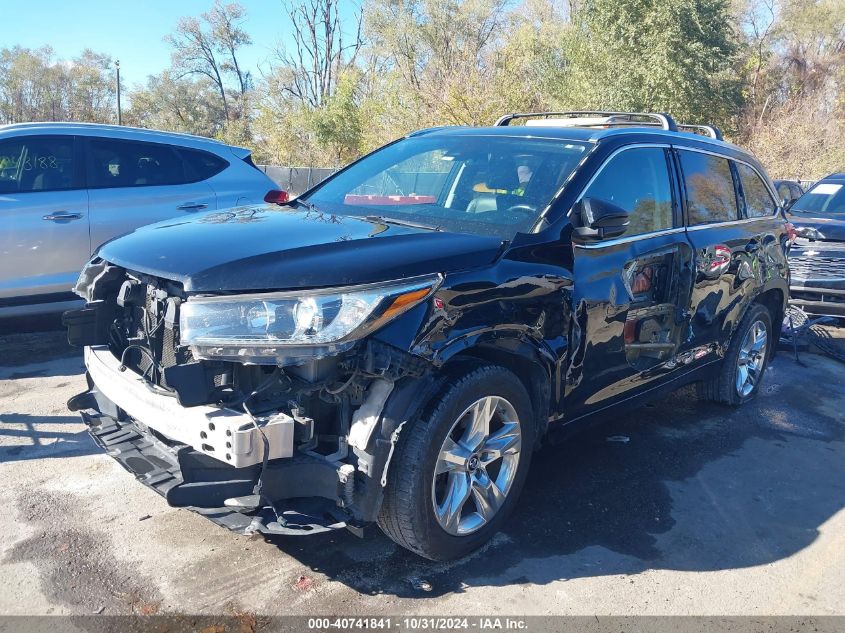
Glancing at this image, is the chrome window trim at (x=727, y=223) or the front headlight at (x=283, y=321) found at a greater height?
the chrome window trim at (x=727, y=223)

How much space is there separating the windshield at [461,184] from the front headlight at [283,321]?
877 mm

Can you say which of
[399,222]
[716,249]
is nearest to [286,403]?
[399,222]

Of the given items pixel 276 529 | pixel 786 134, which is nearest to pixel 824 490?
pixel 276 529

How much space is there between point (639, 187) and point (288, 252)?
7.13 ft

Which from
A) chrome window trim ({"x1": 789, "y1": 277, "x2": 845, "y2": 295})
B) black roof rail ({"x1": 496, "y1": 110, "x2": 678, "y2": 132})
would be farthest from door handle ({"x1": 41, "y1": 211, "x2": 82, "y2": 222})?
chrome window trim ({"x1": 789, "y1": 277, "x2": 845, "y2": 295})

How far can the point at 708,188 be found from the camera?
4633 mm

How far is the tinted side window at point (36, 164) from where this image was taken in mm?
5770

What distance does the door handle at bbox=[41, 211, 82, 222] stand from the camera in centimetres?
582

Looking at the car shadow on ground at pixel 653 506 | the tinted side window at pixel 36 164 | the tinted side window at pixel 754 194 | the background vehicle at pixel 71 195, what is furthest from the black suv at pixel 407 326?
the tinted side window at pixel 36 164

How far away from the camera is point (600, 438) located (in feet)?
15.3

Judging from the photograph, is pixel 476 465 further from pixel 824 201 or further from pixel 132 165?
pixel 824 201

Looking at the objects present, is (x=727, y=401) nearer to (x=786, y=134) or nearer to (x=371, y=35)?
(x=786, y=134)

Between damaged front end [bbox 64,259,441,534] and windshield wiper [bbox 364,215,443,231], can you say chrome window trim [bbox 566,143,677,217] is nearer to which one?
windshield wiper [bbox 364,215,443,231]

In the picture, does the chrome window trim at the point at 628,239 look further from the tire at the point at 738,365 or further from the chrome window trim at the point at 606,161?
the tire at the point at 738,365
